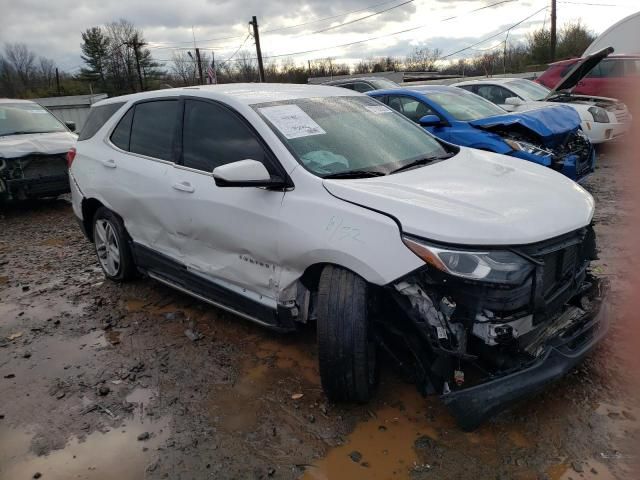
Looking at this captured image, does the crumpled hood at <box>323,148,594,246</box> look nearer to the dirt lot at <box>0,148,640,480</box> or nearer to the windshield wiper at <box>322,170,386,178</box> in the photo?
the windshield wiper at <box>322,170,386,178</box>

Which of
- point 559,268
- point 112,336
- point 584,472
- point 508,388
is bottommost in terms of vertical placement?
point 584,472

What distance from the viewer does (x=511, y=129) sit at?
6.61m

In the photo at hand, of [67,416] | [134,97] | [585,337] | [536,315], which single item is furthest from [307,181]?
[134,97]

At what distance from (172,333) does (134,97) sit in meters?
2.13

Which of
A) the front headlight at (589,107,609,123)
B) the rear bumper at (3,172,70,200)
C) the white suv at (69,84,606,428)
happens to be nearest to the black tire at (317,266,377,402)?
the white suv at (69,84,606,428)

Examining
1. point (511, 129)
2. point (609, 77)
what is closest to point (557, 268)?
point (511, 129)

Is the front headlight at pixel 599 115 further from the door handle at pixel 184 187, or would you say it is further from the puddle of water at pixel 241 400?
the puddle of water at pixel 241 400

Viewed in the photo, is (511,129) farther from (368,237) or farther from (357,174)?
(368,237)

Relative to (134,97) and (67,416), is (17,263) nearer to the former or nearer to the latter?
(134,97)

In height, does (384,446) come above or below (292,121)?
below

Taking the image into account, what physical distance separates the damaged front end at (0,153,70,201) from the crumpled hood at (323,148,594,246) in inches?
266

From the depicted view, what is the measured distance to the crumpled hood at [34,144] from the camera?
768 centimetres

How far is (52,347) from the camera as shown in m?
3.83

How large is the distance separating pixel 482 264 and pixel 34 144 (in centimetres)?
783
